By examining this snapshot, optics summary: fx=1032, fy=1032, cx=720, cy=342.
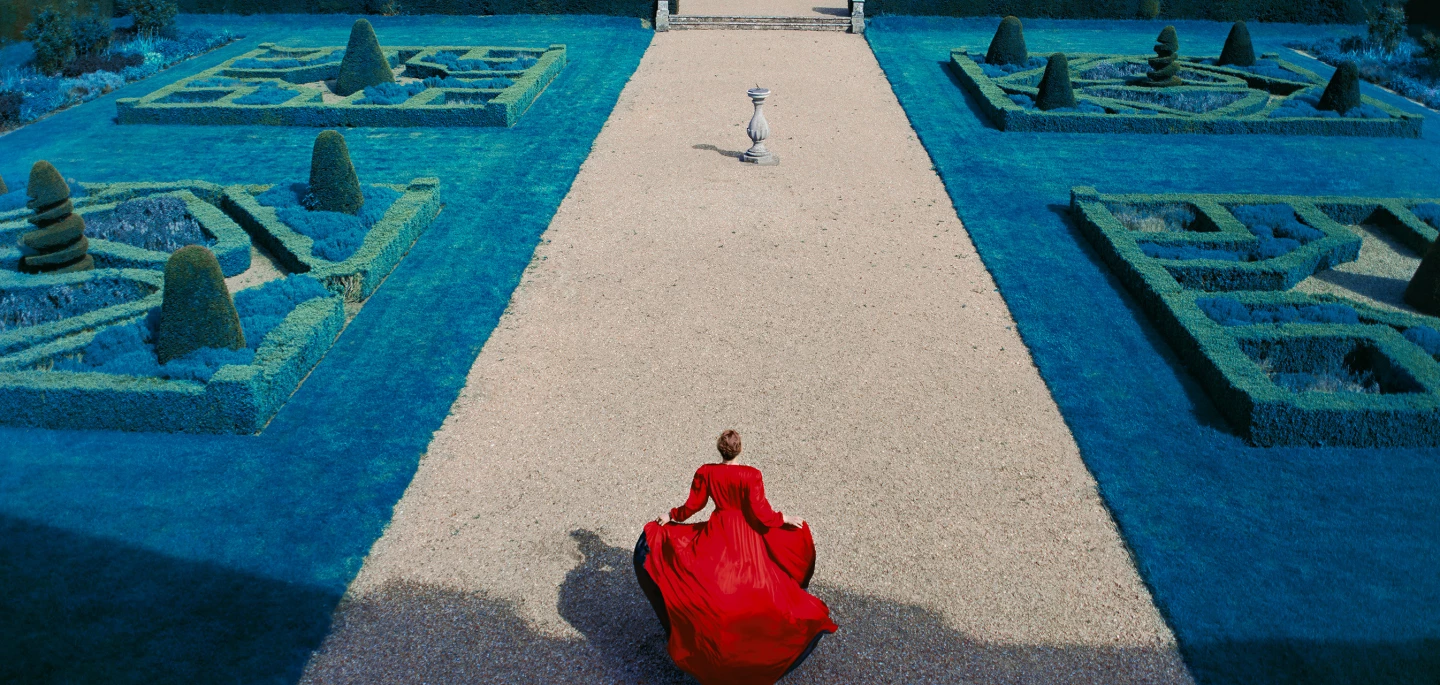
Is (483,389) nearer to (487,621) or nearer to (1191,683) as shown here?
(487,621)

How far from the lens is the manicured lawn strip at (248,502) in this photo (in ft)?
24.6

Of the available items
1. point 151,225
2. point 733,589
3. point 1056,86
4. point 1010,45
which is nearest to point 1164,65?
point 1010,45

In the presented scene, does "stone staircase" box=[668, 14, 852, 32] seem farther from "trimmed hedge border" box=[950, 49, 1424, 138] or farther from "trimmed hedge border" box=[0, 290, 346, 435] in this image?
"trimmed hedge border" box=[0, 290, 346, 435]

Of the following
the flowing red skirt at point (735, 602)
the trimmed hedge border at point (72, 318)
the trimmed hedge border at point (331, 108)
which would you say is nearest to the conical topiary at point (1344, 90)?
the trimmed hedge border at point (331, 108)

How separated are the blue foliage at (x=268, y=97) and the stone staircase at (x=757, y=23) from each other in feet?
39.2

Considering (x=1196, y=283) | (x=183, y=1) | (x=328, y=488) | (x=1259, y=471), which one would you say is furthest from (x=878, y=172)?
(x=183, y=1)

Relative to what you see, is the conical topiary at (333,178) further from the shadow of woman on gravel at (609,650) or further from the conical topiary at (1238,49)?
the conical topiary at (1238,49)

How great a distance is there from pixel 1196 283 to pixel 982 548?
6.60 meters

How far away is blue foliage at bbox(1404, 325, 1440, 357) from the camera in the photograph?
1141 centimetres

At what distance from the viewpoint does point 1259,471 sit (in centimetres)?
970

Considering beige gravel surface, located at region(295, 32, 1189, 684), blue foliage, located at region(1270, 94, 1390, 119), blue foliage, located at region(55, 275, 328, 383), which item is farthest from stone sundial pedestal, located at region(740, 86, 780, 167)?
Answer: blue foliage, located at region(1270, 94, 1390, 119)

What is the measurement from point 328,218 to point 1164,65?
1830 cm

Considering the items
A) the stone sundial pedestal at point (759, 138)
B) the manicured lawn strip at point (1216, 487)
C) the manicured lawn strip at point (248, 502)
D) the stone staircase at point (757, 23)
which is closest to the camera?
the manicured lawn strip at point (248, 502)

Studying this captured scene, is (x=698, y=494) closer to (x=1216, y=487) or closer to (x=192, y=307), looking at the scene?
(x=1216, y=487)
